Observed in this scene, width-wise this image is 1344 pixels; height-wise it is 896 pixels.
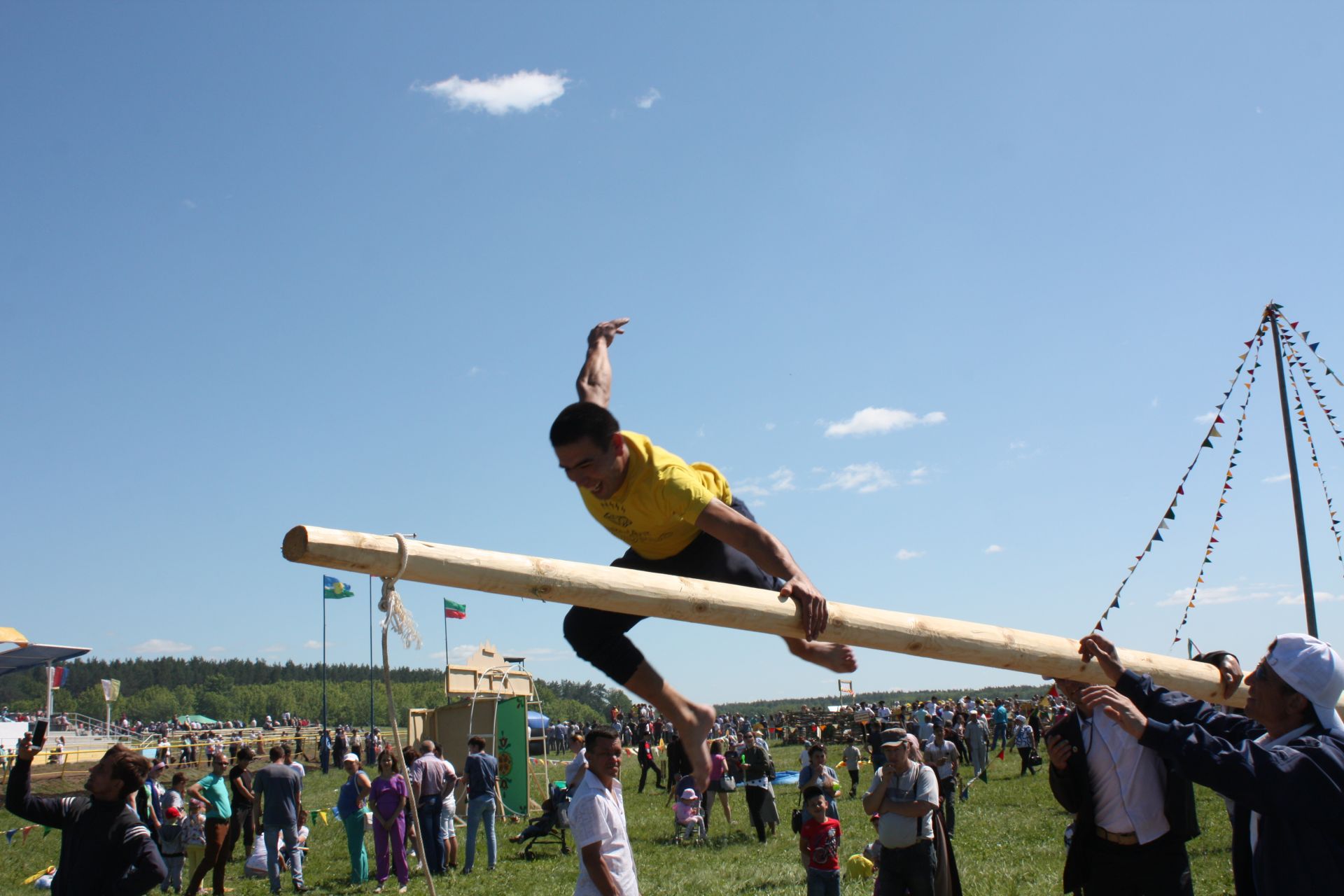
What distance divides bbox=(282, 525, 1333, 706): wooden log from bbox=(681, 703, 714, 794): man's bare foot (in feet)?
3.80

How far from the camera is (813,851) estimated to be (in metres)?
8.49

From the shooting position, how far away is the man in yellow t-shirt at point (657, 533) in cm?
391

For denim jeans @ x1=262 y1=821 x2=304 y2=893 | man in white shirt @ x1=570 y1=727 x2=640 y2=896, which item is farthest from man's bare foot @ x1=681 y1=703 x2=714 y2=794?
denim jeans @ x1=262 y1=821 x2=304 y2=893

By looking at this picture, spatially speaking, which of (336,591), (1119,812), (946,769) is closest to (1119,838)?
(1119,812)

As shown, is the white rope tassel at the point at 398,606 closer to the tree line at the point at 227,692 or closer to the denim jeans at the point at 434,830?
the denim jeans at the point at 434,830

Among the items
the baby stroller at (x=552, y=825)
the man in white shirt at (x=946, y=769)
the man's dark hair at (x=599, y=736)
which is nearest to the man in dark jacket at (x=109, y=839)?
the man's dark hair at (x=599, y=736)

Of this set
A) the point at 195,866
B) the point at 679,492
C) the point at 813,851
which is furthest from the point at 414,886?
the point at 679,492

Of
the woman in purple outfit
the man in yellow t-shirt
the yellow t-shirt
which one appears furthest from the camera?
the woman in purple outfit

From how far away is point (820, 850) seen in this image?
27.7 feet

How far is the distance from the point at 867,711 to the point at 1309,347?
26.9 meters

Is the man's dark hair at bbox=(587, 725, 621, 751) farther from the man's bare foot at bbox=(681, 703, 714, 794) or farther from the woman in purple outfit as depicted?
the woman in purple outfit

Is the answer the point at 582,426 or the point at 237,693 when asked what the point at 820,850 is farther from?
the point at 237,693

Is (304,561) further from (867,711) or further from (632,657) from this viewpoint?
(867,711)

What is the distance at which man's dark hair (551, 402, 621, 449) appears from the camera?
3.91 meters
